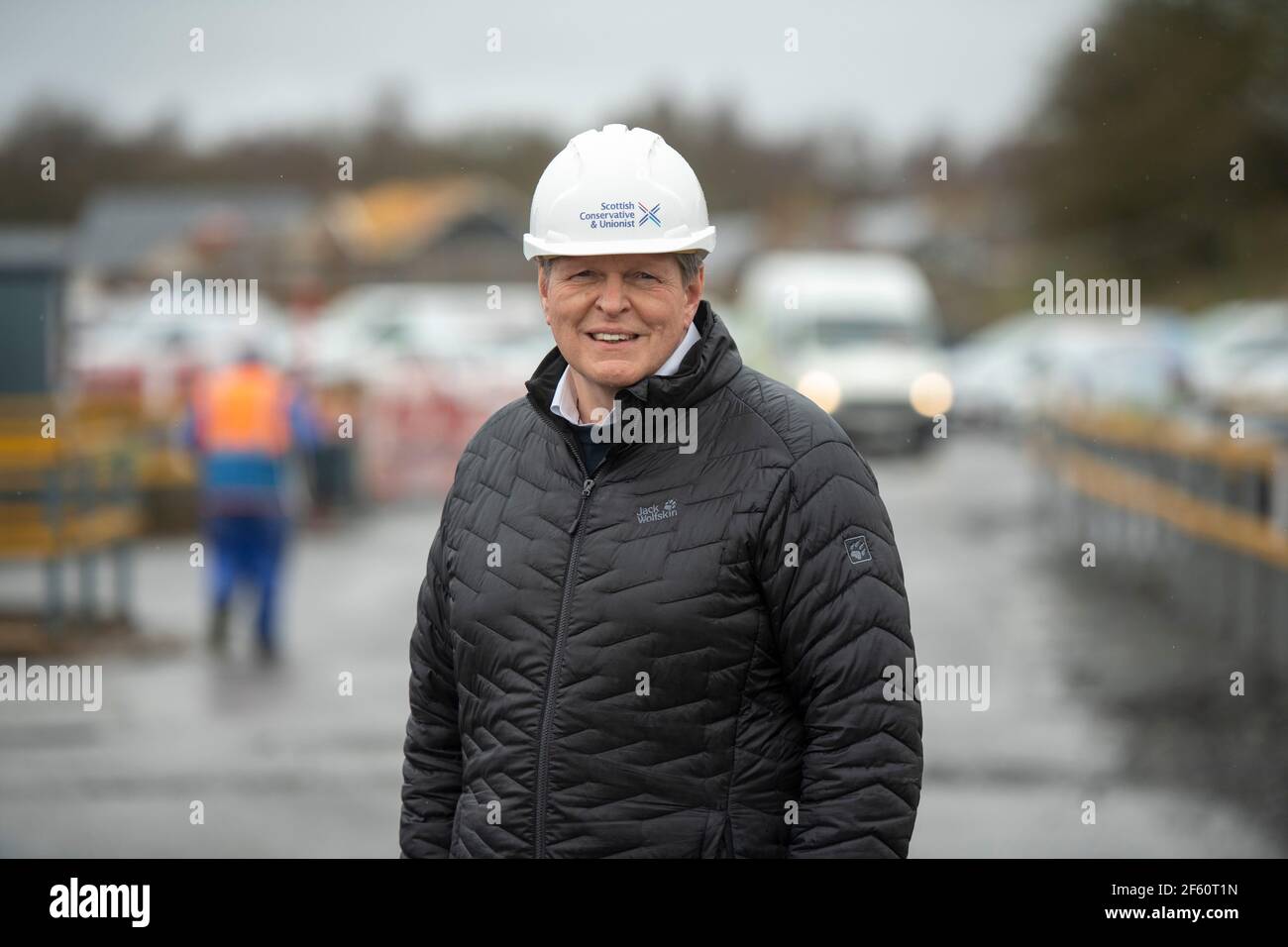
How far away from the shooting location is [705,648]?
9.08 feet

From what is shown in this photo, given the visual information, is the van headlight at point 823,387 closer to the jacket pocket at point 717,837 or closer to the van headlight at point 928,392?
the van headlight at point 928,392

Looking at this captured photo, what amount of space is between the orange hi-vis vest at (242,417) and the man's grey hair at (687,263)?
8.63m

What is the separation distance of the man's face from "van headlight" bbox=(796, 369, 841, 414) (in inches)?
898

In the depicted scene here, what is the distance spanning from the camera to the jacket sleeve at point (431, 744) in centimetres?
318

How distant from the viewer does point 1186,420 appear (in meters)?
15.7

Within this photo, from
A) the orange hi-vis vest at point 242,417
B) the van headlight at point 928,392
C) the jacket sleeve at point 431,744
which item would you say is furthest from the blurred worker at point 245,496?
the van headlight at point 928,392

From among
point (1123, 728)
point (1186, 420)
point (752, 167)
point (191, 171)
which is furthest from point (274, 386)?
point (191, 171)

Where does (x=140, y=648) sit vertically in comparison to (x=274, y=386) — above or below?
below

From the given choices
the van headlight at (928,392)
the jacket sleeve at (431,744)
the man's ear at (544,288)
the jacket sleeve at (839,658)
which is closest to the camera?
the jacket sleeve at (839,658)

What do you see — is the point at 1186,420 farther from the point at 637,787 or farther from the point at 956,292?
the point at 956,292

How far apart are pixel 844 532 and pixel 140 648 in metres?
9.31

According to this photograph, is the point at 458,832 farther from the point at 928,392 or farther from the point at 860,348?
the point at 860,348

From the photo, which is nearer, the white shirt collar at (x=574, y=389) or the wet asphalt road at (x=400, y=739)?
the white shirt collar at (x=574, y=389)

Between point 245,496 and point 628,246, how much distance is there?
8.81 metres
